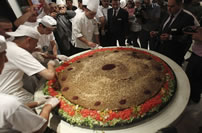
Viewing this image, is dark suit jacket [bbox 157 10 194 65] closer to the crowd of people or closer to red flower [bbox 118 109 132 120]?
the crowd of people

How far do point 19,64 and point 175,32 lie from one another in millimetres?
2074

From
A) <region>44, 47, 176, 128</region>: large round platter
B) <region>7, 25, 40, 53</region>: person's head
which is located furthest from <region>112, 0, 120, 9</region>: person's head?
<region>44, 47, 176, 128</region>: large round platter

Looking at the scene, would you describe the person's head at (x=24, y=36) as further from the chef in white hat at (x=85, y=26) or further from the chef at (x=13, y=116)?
the chef in white hat at (x=85, y=26)

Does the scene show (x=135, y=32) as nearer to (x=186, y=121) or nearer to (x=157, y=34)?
(x=157, y=34)

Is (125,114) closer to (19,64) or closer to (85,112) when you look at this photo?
(85,112)

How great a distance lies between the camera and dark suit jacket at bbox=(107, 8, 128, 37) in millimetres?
3027

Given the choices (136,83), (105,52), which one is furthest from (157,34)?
(136,83)

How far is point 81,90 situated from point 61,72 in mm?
579

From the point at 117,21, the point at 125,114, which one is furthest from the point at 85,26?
the point at 125,114

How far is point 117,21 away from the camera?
305 cm

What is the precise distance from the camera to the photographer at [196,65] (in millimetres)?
1752

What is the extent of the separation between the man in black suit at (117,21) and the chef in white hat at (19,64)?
79.6 inches

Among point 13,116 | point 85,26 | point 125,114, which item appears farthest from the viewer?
point 85,26

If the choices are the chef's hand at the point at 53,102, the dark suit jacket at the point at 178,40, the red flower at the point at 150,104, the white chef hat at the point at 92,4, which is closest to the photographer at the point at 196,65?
the dark suit jacket at the point at 178,40
